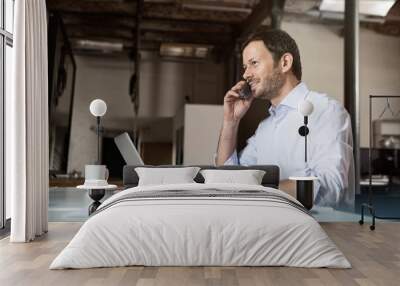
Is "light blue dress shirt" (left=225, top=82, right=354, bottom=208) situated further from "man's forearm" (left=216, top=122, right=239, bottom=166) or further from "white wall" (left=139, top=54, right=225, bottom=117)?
"white wall" (left=139, top=54, right=225, bottom=117)

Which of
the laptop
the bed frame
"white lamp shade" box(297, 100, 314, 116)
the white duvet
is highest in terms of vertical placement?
"white lamp shade" box(297, 100, 314, 116)

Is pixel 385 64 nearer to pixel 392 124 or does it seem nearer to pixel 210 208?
pixel 392 124

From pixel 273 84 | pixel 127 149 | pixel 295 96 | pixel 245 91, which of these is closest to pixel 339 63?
pixel 295 96

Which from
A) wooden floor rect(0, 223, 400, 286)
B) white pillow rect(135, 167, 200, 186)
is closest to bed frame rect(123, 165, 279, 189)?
white pillow rect(135, 167, 200, 186)

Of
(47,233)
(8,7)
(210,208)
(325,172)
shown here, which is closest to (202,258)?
(210,208)

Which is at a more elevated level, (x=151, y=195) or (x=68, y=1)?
(x=68, y=1)

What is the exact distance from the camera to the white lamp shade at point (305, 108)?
6086 mm

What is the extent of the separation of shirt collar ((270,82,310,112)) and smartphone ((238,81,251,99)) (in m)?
0.40

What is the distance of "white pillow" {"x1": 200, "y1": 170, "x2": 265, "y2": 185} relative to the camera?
5.33m

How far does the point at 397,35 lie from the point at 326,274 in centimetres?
501

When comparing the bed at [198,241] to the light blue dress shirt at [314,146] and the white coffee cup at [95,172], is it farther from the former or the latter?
the light blue dress shirt at [314,146]

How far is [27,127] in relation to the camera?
4562mm

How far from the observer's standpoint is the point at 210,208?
11.8ft

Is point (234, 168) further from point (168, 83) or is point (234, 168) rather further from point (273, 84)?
point (168, 83)
